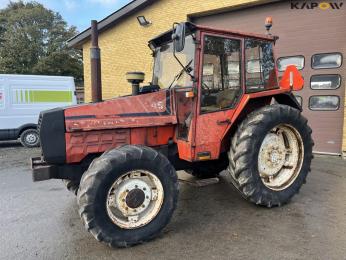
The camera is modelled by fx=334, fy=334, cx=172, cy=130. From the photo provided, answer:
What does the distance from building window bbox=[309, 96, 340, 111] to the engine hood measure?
530 centimetres

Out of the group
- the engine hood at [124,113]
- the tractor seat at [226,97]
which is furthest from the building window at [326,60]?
the engine hood at [124,113]

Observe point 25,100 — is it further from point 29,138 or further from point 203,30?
point 203,30

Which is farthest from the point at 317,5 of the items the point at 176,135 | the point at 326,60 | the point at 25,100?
the point at 25,100

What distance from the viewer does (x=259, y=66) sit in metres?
4.60

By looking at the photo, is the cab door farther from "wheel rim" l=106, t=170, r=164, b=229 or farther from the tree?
the tree

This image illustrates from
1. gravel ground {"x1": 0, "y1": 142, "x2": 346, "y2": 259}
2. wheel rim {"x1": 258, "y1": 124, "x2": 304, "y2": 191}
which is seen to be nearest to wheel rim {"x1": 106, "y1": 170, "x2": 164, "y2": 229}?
gravel ground {"x1": 0, "y1": 142, "x2": 346, "y2": 259}

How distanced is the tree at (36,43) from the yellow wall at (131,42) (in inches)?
718

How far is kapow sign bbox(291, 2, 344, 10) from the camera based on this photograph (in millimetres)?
7680

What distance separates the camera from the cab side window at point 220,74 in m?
4.06

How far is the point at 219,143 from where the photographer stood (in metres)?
4.20

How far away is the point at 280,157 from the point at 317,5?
5.10m

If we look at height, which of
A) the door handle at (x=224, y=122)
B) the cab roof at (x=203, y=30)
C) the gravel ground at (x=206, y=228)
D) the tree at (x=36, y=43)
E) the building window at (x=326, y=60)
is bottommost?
the gravel ground at (x=206, y=228)

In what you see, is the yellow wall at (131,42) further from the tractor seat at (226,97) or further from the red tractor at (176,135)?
the tractor seat at (226,97)

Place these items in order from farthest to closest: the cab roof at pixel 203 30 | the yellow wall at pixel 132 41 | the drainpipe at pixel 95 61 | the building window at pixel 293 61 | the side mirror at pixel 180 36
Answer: the yellow wall at pixel 132 41, the building window at pixel 293 61, the drainpipe at pixel 95 61, the cab roof at pixel 203 30, the side mirror at pixel 180 36
